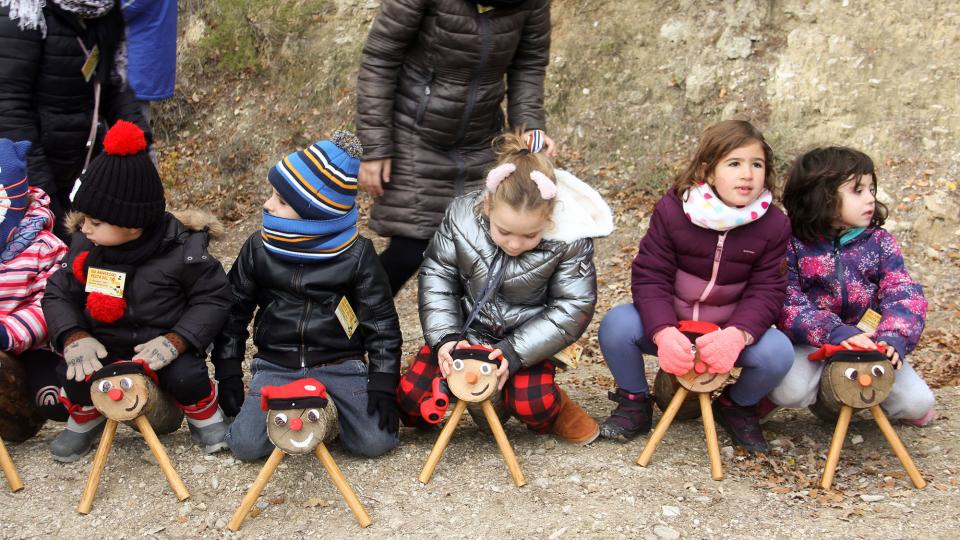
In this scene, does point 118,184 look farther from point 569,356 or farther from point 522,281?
point 569,356

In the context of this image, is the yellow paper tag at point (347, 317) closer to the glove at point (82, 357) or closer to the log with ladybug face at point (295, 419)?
the log with ladybug face at point (295, 419)

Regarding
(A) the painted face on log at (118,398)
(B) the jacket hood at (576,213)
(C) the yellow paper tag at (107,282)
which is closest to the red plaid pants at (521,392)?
(B) the jacket hood at (576,213)

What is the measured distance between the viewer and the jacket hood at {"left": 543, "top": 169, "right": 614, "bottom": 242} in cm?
359

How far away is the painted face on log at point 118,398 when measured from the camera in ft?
10.7

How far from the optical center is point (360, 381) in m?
3.71

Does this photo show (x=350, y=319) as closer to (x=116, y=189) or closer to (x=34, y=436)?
(x=116, y=189)

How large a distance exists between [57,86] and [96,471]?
1.89 m

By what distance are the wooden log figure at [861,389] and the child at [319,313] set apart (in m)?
1.77

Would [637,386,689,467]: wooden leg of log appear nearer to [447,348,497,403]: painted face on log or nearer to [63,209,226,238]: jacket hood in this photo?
[447,348,497,403]: painted face on log

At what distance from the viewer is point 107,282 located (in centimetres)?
345

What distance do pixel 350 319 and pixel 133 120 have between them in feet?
5.79

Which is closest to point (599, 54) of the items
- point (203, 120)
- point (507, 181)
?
point (203, 120)

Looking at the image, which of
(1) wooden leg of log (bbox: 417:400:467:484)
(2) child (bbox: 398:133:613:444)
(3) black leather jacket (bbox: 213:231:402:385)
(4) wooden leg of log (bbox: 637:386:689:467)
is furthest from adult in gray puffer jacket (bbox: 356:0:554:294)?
(4) wooden leg of log (bbox: 637:386:689:467)

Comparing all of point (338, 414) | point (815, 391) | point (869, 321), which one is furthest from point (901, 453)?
point (338, 414)
